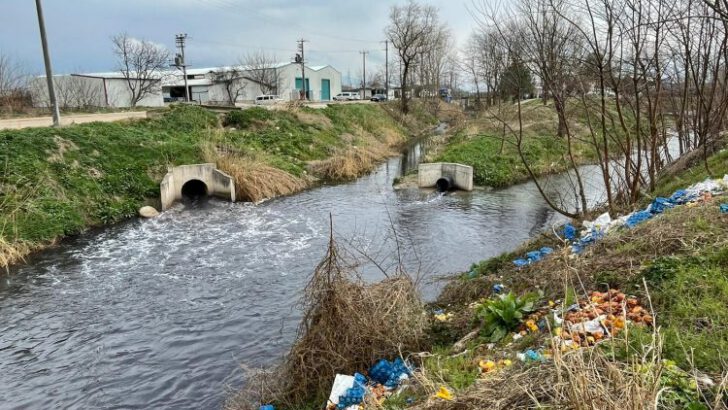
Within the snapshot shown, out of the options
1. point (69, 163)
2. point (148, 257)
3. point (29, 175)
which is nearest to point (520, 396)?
point (148, 257)

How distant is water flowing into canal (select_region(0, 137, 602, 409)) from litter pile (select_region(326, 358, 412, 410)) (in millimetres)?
2234

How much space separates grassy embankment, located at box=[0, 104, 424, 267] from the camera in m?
14.4

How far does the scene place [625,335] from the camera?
117 inches

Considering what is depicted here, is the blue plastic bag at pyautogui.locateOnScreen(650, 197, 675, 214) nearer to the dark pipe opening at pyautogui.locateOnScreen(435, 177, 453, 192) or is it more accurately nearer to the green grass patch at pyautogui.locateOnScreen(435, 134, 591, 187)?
the green grass patch at pyautogui.locateOnScreen(435, 134, 591, 187)

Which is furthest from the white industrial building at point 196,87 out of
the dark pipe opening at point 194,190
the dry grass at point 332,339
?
the dry grass at point 332,339

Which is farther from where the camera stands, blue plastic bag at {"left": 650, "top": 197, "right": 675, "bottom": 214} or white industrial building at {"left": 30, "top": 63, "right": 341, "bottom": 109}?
white industrial building at {"left": 30, "top": 63, "right": 341, "bottom": 109}

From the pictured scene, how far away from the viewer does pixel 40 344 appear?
848cm

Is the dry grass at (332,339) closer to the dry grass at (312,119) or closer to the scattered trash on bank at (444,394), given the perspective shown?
the scattered trash on bank at (444,394)

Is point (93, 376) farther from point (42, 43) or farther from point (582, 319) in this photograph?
point (42, 43)

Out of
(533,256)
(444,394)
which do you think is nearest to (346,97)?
(533,256)

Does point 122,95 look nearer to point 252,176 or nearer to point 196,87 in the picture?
point 196,87

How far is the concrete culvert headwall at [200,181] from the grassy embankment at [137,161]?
1.61ft

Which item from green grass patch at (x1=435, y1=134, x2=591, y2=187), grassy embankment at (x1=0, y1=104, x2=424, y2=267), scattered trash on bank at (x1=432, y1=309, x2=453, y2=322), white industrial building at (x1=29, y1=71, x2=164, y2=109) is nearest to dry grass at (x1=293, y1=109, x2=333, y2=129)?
grassy embankment at (x1=0, y1=104, x2=424, y2=267)

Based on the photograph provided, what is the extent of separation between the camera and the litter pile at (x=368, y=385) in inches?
203
